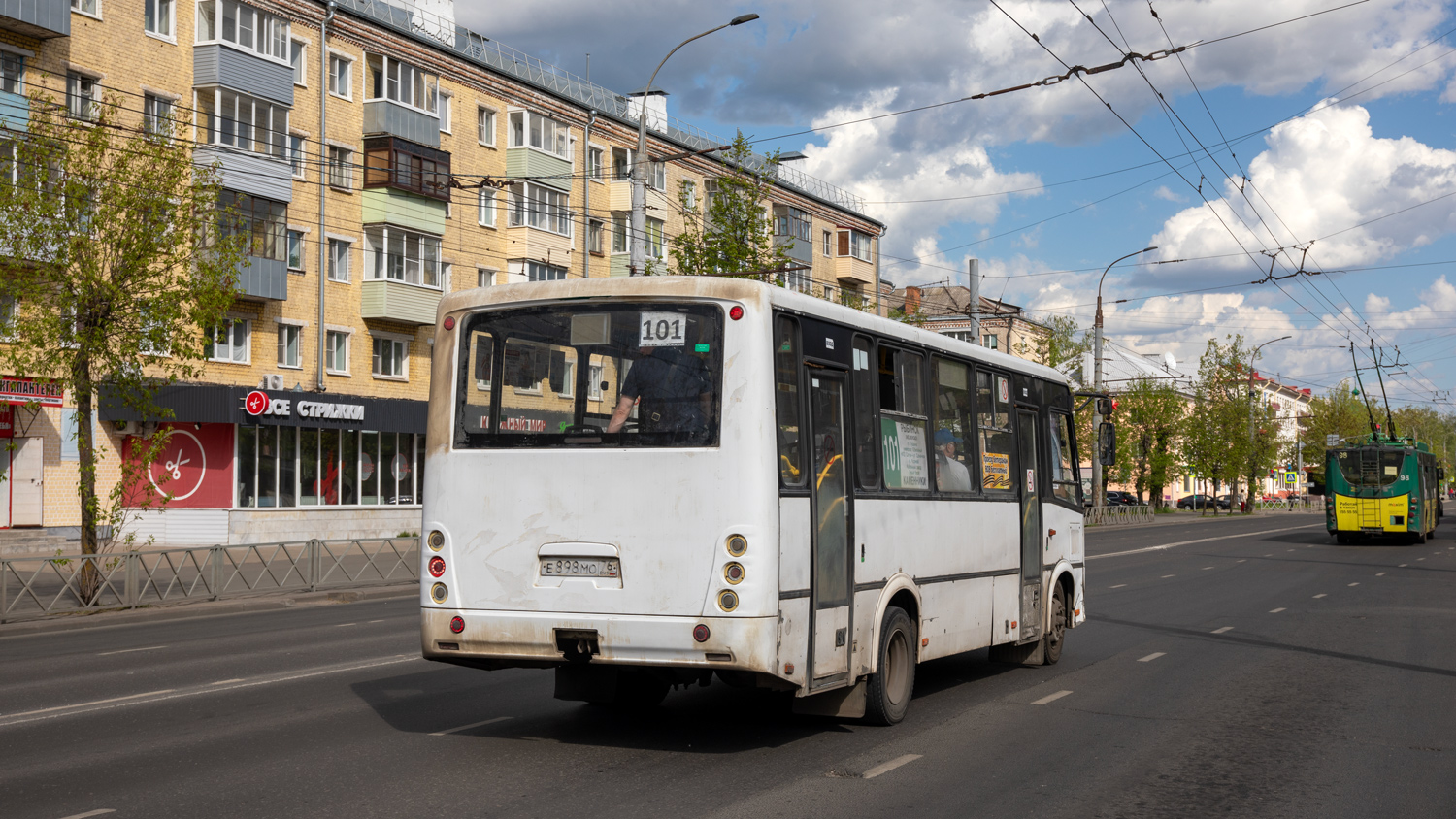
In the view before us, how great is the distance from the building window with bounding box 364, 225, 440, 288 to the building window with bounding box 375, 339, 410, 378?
190cm

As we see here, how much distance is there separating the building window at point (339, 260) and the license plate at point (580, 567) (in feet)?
104

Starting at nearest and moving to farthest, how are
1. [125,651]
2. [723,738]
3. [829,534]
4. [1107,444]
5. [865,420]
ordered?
[829,534]
[723,738]
[865,420]
[1107,444]
[125,651]

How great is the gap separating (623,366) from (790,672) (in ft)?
6.48

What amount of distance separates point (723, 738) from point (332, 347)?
31232mm

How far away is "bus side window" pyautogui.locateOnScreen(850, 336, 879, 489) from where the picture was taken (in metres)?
8.54

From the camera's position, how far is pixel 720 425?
747 centimetres

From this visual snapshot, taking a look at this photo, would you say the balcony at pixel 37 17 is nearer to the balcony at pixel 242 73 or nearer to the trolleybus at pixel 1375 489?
the balcony at pixel 242 73

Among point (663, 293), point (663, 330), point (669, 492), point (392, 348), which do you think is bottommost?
point (669, 492)

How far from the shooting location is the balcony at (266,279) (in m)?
33.6

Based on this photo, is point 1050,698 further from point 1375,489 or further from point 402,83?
point 1375,489

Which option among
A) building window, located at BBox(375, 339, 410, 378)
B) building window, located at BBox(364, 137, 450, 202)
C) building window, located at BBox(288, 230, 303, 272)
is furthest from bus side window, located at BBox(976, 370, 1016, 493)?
building window, located at BBox(375, 339, 410, 378)

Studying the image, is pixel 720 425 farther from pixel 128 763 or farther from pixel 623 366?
pixel 128 763

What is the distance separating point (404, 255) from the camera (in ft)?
129

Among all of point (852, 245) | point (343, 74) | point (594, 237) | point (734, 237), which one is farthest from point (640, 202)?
point (852, 245)
